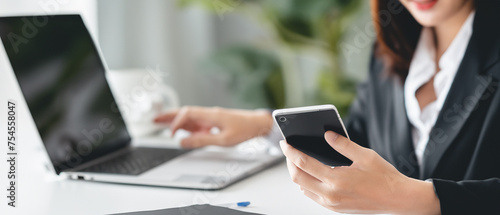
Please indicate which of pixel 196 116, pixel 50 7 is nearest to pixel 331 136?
pixel 196 116

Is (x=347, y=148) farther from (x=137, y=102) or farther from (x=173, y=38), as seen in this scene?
(x=173, y=38)

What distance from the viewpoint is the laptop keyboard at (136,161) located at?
1.00 meters

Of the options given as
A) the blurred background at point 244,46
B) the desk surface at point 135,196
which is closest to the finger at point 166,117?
the desk surface at point 135,196

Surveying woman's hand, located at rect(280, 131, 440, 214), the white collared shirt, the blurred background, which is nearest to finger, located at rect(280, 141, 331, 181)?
woman's hand, located at rect(280, 131, 440, 214)

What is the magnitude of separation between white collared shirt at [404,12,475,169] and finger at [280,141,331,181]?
395 mm

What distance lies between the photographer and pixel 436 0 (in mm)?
1038

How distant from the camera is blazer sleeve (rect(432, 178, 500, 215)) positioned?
2.51 feet

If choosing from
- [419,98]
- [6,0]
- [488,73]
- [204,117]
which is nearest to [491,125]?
[488,73]

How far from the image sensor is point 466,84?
101cm

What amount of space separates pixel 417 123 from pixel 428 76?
0.34ft

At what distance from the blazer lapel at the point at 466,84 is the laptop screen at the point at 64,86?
60 cm

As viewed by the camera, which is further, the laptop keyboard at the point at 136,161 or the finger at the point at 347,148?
the laptop keyboard at the point at 136,161

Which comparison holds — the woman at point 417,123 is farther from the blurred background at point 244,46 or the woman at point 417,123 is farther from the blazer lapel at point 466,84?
the blurred background at point 244,46

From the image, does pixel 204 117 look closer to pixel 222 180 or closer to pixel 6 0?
pixel 222 180
